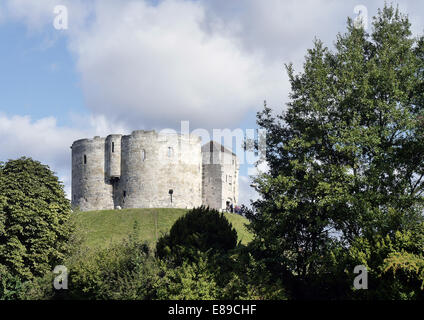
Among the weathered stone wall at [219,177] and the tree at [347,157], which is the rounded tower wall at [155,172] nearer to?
the weathered stone wall at [219,177]

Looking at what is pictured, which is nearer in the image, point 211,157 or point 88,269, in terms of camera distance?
point 88,269

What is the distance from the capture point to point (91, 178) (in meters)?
68.6

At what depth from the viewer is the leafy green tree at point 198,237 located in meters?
25.8

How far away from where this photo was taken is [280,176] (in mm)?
23312

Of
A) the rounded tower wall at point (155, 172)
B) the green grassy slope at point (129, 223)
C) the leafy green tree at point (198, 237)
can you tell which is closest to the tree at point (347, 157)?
the leafy green tree at point (198, 237)

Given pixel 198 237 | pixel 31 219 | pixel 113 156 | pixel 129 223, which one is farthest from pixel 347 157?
pixel 113 156

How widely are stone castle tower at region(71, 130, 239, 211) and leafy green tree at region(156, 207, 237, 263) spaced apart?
37.4 meters

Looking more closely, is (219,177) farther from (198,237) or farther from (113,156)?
(198,237)

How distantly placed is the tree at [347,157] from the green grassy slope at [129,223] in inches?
917

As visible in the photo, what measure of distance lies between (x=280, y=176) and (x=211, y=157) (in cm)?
4998

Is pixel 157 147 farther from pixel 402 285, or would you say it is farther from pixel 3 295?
pixel 402 285

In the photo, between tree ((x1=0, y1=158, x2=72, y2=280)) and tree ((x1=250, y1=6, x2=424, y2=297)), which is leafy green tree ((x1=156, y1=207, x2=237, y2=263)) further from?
tree ((x1=0, y1=158, x2=72, y2=280))
